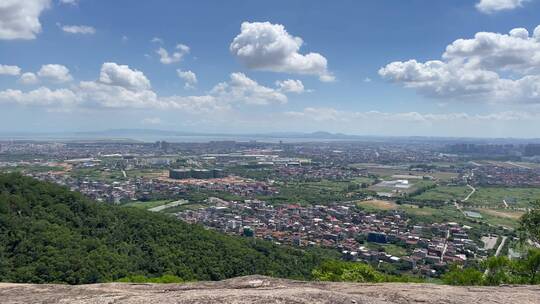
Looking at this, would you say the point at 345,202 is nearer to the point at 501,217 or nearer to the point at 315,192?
the point at 315,192

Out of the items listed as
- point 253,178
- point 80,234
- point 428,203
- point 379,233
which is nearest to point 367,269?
point 80,234

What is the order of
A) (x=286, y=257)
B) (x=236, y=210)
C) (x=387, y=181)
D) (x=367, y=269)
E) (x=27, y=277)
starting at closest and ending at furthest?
1. (x=367, y=269)
2. (x=27, y=277)
3. (x=286, y=257)
4. (x=236, y=210)
5. (x=387, y=181)

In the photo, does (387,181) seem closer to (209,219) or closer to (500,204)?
(500,204)

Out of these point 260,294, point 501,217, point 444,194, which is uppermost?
point 260,294

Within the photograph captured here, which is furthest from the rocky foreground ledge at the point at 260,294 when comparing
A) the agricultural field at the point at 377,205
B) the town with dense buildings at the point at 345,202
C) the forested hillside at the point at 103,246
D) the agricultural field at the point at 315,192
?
the agricultural field at the point at 315,192

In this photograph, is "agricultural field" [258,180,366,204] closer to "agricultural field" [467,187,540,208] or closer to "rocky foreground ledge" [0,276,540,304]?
"agricultural field" [467,187,540,208]

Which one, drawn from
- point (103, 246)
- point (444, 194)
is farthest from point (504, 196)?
point (103, 246)
